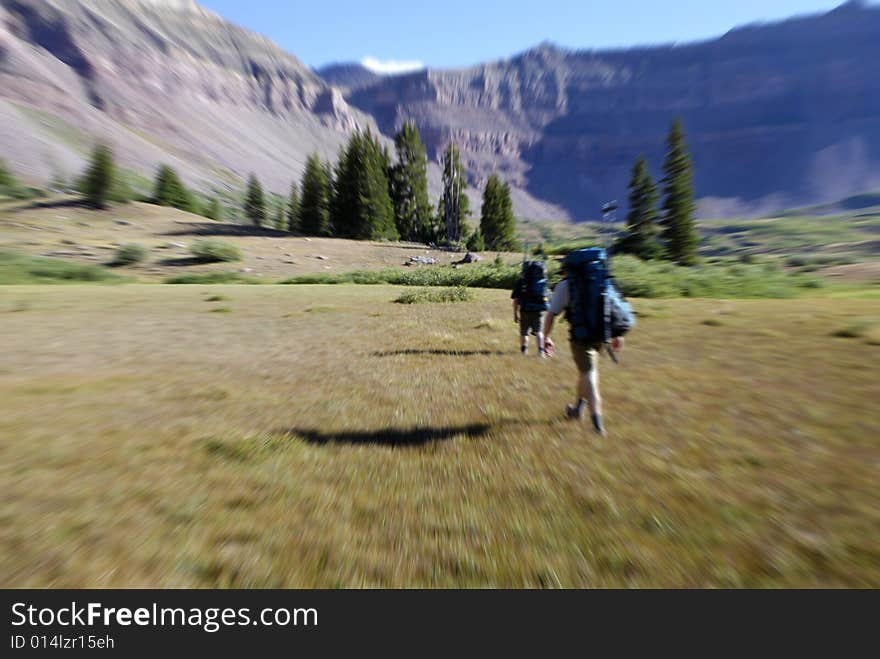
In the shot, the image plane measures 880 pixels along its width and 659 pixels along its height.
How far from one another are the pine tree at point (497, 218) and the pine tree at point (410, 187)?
10877 millimetres

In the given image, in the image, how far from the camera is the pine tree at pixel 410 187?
7350cm

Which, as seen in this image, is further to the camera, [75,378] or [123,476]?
[75,378]

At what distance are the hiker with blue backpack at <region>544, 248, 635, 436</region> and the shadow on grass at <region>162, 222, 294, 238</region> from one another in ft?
179

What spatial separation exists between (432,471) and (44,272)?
3732 cm

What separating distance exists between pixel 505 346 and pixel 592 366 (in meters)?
5.85

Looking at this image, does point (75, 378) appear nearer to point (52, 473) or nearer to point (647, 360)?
point (52, 473)

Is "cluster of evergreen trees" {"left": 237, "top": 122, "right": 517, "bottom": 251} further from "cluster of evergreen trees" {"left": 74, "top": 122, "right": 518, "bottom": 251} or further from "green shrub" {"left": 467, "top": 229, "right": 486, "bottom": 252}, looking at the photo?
"green shrub" {"left": 467, "top": 229, "right": 486, "bottom": 252}

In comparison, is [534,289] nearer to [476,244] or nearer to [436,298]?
[436,298]

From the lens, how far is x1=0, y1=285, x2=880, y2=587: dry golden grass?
109 inches

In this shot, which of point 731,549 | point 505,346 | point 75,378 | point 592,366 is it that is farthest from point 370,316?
point 731,549

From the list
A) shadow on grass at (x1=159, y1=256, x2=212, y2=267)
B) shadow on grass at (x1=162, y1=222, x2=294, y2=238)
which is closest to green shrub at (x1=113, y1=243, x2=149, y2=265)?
shadow on grass at (x1=159, y1=256, x2=212, y2=267)

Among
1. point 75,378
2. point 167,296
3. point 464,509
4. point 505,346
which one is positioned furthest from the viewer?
point 167,296

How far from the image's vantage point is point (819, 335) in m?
11.5
